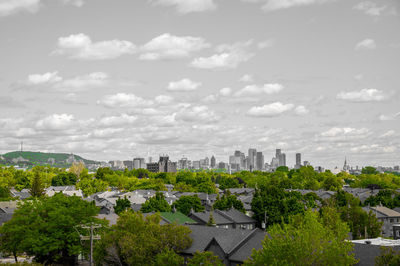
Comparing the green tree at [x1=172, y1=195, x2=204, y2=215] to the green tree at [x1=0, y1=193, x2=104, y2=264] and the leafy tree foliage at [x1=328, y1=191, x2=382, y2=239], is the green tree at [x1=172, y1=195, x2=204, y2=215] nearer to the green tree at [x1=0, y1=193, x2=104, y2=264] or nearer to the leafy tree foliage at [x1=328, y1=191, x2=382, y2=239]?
the leafy tree foliage at [x1=328, y1=191, x2=382, y2=239]

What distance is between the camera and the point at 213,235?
170 ft

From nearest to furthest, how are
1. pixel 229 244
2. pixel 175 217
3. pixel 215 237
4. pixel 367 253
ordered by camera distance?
pixel 367 253, pixel 229 244, pixel 215 237, pixel 175 217

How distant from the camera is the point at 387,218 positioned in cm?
9438

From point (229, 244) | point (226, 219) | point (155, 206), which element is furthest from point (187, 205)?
point (229, 244)

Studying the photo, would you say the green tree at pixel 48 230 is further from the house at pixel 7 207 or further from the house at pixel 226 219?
the house at pixel 7 207

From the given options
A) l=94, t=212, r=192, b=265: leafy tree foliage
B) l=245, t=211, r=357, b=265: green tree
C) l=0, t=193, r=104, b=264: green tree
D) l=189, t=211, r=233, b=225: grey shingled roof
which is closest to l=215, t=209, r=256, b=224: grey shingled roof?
l=189, t=211, r=233, b=225: grey shingled roof

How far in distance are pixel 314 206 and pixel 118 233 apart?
6340 centimetres

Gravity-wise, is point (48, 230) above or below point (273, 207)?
below

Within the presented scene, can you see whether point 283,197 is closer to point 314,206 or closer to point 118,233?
point 314,206

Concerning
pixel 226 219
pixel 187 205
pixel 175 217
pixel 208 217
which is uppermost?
pixel 187 205

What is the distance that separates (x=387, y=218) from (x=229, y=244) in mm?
57733

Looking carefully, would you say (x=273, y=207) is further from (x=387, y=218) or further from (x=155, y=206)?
(x=387, y=218)

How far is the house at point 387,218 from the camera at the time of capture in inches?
3656

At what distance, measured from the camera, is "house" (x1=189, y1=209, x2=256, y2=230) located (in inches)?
3073
